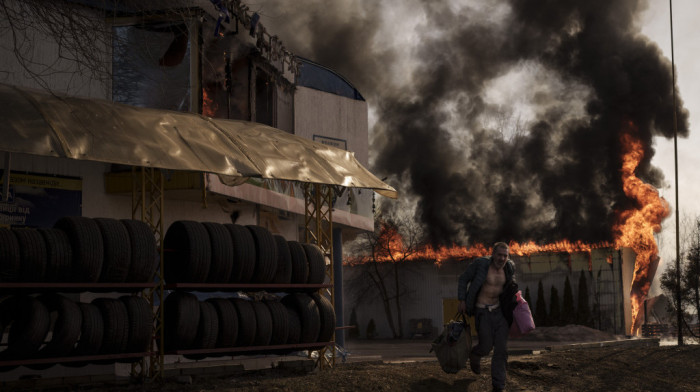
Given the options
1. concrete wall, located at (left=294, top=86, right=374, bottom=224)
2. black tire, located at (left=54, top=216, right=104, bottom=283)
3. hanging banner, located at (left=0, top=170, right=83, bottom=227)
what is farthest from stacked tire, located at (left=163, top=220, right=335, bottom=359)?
concrete wall, located at (left=294, top=86, right=374, bottom=224)

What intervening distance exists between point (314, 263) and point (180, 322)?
2.66 metres

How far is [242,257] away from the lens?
38.2ft

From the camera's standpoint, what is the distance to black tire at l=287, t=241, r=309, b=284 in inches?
496

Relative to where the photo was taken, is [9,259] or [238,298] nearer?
[9,259]

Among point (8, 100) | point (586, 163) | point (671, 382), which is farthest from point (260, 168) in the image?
point (586, 163)

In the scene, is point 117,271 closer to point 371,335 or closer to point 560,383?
point 560,383

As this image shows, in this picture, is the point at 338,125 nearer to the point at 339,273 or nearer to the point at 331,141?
the point at 331,141

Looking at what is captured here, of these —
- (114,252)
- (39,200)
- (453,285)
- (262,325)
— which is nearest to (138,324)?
(114,252)

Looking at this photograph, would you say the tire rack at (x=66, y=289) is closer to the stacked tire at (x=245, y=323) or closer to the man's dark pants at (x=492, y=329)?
the stacked tire at (x=245, y=323)

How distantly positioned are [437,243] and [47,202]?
128ft

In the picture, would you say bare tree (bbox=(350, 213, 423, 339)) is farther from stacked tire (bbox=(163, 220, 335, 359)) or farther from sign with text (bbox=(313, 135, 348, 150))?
stacked tire (bbox=(163, 220, 335, 359))

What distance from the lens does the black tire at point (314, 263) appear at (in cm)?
1288

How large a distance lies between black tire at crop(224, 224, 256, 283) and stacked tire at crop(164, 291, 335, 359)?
0.40 m

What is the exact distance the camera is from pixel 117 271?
10258mm
